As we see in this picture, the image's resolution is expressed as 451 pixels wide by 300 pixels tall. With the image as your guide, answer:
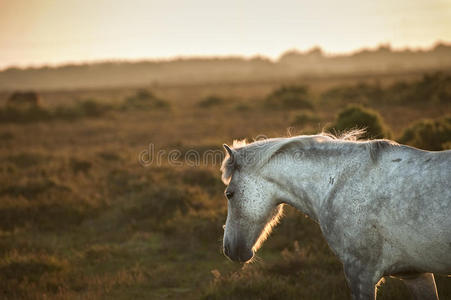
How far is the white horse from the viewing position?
9.64 ft

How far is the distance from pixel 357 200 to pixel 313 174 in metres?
0.44

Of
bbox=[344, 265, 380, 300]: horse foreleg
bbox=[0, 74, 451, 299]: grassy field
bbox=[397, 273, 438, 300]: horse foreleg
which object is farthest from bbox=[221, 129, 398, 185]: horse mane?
bbox=[0, 74, 451, 299]: grassy field

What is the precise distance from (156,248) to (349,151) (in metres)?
5.07

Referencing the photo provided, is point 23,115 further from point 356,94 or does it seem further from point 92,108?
point 356,94

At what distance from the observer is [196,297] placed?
563 centimetres

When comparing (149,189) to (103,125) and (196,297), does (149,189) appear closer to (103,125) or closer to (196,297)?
(196,297)

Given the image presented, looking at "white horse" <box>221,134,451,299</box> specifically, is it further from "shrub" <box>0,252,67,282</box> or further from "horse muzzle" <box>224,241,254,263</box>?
"shrub" <box>0,252,67,282</box>

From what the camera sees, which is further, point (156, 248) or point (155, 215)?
point (155, 215)

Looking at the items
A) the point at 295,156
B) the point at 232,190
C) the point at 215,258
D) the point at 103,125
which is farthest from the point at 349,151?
the point at 103,125

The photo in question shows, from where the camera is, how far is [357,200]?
3.16m

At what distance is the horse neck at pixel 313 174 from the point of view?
336cm

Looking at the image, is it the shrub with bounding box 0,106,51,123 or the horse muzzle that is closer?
the horse muzzle

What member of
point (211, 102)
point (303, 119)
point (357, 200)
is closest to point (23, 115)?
point (211, 102)

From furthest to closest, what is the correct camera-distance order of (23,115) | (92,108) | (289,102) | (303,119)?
(92,108)
(289,102)
(23,115)
(303,119)
